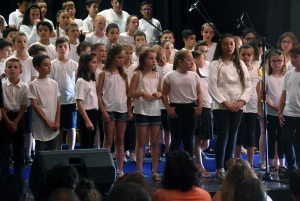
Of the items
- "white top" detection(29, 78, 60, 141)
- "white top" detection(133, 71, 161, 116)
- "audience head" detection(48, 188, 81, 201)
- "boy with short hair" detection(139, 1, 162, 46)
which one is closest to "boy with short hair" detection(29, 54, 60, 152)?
"white top" detection(29, 78, 60, 141)

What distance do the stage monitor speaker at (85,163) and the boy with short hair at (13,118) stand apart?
143cm

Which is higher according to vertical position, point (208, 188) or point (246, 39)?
point (246, 39)

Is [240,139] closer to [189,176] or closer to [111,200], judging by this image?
[189,176]

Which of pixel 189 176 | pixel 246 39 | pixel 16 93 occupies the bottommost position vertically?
pixel 189 176

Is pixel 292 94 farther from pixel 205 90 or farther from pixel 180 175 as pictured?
pixel 180 175

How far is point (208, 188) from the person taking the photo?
557 centimetres

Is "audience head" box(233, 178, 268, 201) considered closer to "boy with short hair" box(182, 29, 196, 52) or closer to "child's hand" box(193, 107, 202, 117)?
"child's hand" box(193, 107, 202, 117)

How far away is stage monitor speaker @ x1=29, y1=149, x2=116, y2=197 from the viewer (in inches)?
169

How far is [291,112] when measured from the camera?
6.16 m

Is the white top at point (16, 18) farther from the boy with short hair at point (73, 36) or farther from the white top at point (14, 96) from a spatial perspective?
the white top at point (14, 96)

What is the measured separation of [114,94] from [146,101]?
12.7 inches

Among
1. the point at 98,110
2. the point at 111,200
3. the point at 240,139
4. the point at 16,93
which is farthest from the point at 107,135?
the point at 111,200

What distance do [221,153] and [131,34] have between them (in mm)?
2686

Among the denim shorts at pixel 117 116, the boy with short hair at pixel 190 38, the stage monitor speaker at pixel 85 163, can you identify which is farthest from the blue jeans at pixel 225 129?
the boy with short hair at pixel 190 38
